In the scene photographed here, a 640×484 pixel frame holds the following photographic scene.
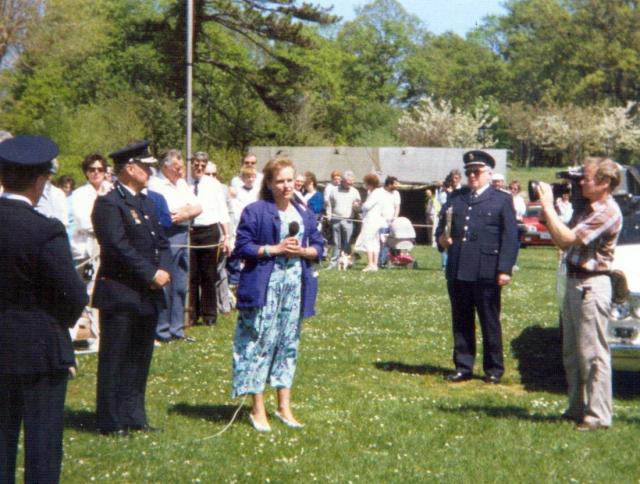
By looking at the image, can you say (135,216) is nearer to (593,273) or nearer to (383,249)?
(593,273)

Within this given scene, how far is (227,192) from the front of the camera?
15.0m

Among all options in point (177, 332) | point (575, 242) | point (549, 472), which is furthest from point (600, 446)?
point (177, 332)

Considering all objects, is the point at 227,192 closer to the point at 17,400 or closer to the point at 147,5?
the point at 17,400

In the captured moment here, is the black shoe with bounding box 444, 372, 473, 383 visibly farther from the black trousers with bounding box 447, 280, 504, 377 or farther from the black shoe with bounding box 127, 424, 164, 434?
the black shoe with bounding box 127, 424, 164, 434

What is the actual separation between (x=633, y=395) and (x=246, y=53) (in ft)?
222

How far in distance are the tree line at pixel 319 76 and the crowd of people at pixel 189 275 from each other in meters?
32.3

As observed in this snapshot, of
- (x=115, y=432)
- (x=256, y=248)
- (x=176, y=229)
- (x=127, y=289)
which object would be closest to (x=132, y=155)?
(x=127, y=289)

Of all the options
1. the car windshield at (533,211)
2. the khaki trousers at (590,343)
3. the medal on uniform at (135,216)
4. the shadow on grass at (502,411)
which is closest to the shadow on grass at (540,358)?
the shadow on grass at (502,411)

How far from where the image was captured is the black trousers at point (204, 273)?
13453 millimetres

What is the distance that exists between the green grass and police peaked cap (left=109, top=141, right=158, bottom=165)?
1.94 meters

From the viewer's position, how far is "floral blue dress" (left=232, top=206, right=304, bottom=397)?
8.20 metres

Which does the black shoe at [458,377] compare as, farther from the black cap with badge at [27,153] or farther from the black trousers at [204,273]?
the black cap with badge at [27,153]

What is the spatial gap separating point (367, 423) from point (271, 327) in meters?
1.11

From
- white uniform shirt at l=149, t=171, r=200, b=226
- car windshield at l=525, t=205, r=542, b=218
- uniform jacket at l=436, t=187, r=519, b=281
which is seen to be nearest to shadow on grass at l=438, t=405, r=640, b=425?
uniform jacket at l=436, t=187, r=519, b=281
